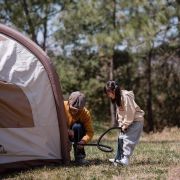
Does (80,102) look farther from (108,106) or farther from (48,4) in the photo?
(108,106)

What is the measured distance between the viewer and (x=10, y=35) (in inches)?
314

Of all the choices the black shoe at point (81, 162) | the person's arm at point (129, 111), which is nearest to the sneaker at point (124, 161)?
the person's arm at point (129, 111)

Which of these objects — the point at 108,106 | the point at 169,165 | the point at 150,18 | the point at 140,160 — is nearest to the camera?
the point at 169,165

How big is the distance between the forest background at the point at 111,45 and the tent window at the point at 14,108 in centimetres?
1237

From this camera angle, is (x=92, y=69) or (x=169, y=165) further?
(x=92, y=69)

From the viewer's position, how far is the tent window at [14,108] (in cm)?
761

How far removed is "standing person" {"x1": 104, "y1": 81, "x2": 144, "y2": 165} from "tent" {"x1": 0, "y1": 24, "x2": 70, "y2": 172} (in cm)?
87

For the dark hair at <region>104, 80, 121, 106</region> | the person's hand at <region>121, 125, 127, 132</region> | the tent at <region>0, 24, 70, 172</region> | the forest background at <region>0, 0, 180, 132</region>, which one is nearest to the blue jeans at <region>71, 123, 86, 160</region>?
the tent at <region>0, 24, 70, 172</region>

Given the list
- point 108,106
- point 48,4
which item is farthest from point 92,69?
point 48,4

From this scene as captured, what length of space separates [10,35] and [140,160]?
2812 mm

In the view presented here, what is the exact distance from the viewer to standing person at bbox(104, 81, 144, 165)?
24.9 feet

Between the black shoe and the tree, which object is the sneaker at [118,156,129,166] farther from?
the tree

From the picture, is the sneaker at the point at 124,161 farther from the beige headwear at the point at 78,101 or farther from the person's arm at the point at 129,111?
the beige headwear at the point at 78,101

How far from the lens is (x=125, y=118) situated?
7.67m
